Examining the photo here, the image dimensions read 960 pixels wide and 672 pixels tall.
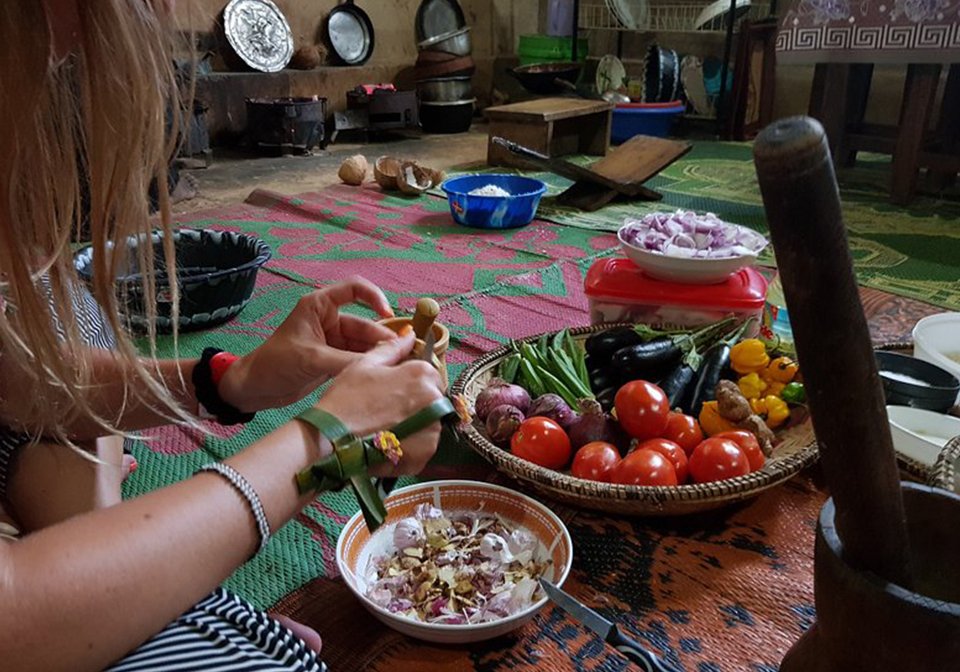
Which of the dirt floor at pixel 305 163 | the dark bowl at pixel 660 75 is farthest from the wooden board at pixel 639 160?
Answer: the dark bowl at pixel 660 75

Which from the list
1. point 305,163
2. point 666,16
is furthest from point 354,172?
point 666,16

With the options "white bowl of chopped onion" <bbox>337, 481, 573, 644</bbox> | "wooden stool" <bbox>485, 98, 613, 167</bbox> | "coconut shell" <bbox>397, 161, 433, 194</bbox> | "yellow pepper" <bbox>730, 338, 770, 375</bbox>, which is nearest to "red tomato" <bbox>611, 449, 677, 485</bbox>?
"white bowl of chopped onion" <bbox>337, 481, 573, 644</bbox>

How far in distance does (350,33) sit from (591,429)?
4700mm

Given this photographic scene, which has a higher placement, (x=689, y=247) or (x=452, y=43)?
(x=452, y=43)

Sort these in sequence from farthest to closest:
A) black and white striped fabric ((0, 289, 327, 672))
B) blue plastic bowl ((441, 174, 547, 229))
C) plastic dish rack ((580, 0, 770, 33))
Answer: plastic dish rack ((580, 0, 770, 33)) → blue plastic bowl ((441, 174, 547, 229)) → black and white striped fabric ((0, 289, 327, 672))

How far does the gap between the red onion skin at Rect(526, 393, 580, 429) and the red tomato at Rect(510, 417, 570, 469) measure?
50mm

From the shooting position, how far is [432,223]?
2836mm

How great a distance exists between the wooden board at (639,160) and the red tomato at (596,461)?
6.93 ft

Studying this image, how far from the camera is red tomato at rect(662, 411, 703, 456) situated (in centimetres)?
117

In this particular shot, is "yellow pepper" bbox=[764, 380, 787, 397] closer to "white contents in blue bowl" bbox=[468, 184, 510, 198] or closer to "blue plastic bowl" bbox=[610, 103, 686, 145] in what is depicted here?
"white contents in blue bowl" bbox=[468, 184, 510, 198]

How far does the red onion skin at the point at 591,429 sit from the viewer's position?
1.16m

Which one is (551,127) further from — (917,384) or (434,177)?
(917,384)

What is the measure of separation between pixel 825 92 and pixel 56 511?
3424 mm

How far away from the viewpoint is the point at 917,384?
Result: 1.19 m
